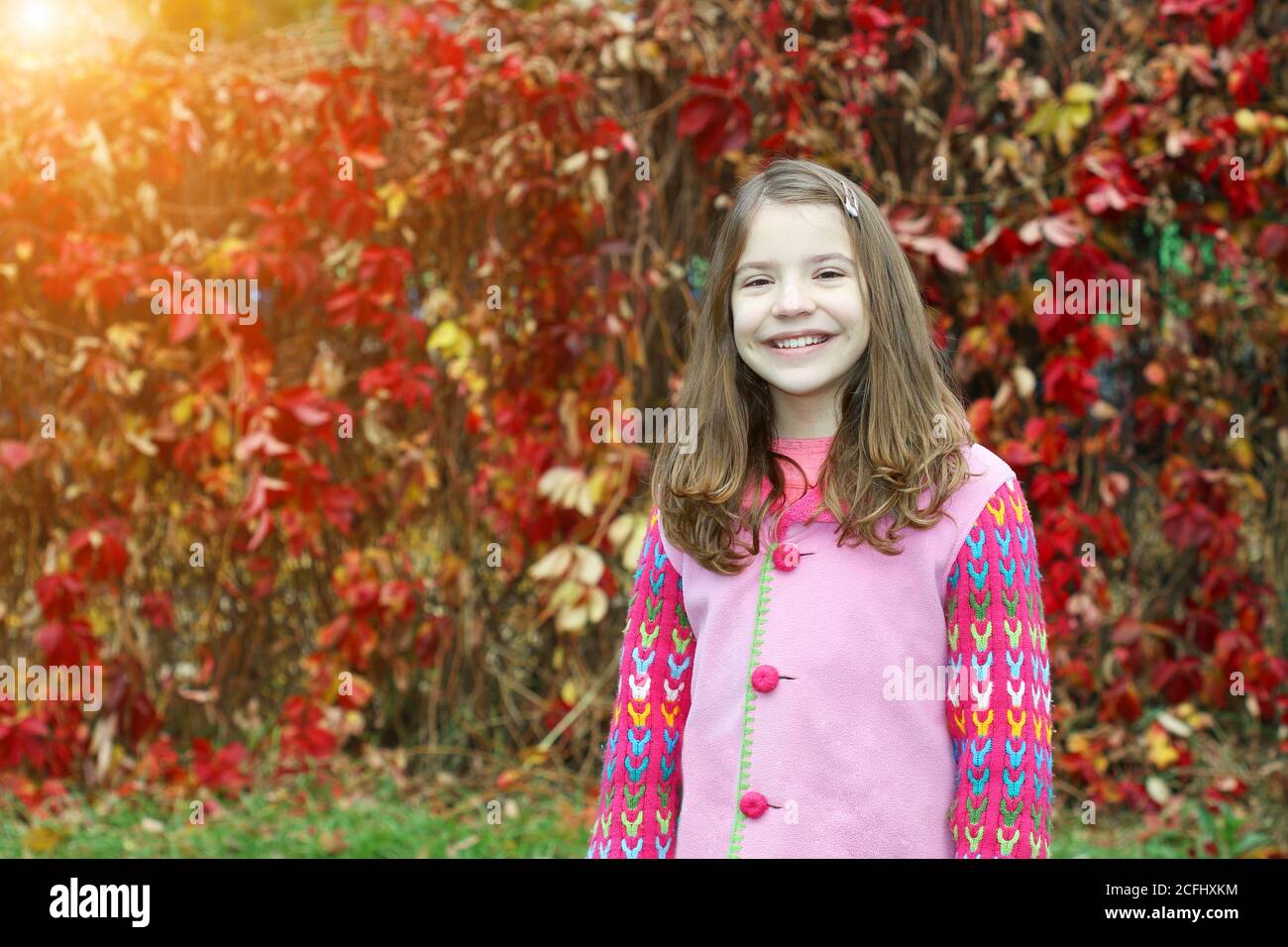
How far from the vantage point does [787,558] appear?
54.8 inches

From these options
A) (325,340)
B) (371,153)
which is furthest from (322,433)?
(371,153)

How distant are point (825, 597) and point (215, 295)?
2079 mm

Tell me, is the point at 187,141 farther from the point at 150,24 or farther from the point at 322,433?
the point at 322,433

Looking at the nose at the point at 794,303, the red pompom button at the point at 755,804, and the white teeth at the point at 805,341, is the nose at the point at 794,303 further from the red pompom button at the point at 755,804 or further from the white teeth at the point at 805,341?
the red pompom button at the point at 755,804

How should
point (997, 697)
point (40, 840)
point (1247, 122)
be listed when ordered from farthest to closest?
point (40, 840) < point (1247, 122) < point (997, 697)

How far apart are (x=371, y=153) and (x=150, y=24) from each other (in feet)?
3.00

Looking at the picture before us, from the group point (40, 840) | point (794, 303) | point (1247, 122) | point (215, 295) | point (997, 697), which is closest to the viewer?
point (997, 697)

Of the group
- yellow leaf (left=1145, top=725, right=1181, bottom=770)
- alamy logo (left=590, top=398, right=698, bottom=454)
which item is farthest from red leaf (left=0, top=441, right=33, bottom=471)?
yellow leaf (left=1145, top=725, right=1181, bottom=770)

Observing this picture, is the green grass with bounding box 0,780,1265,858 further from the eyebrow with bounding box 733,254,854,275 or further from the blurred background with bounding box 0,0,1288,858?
the eyebrow with bounding box 733,254,854,275

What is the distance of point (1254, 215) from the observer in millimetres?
2832

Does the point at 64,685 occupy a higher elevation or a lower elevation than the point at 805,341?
lower

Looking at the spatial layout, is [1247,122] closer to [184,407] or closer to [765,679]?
[765,679]

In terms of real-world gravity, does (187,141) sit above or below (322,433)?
above

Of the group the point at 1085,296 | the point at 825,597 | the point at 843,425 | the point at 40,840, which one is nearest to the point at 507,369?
the point at 1085,296
